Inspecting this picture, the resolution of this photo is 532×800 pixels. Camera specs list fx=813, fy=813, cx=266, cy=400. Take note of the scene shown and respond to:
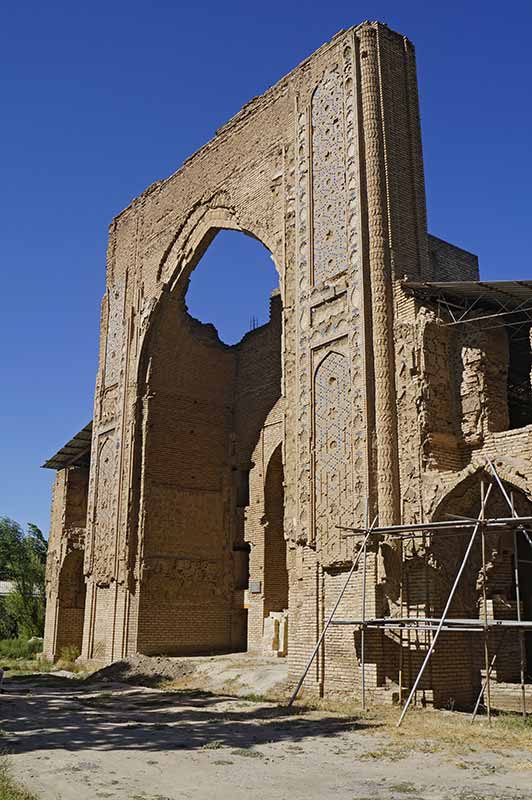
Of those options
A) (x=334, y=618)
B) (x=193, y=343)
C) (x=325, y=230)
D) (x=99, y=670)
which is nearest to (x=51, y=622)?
(x=99, y=670)

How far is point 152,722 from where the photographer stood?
10.3m

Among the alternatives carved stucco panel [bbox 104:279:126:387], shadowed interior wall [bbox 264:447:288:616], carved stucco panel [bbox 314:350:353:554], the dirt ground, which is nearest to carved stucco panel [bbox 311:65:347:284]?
carved stucco panel [bbox 314:350:353:554]

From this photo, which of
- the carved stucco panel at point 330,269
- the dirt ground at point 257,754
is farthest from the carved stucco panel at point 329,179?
the dirt ground at point 257,754

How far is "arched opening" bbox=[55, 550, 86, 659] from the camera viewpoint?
22.6 meters

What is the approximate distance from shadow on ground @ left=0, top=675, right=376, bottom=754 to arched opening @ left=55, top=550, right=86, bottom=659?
8.27 meters

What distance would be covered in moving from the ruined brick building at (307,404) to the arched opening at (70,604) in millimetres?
62

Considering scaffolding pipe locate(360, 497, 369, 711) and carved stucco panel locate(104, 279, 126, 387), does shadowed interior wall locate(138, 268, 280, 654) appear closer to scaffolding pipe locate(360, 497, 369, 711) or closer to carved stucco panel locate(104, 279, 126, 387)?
carved stucco panel locate(104, 279, 126, 387)

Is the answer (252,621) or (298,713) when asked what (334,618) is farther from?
(252,621)

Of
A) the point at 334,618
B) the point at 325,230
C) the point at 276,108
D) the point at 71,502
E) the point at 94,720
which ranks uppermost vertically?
the point at 276,108

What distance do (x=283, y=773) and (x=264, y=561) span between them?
12187 mm

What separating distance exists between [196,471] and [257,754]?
494 inches

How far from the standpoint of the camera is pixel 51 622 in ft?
75.4

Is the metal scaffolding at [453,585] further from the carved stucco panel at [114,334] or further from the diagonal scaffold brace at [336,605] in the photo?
the carved stucco panel at [114,334]

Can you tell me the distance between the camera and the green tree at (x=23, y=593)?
28.9 meters
